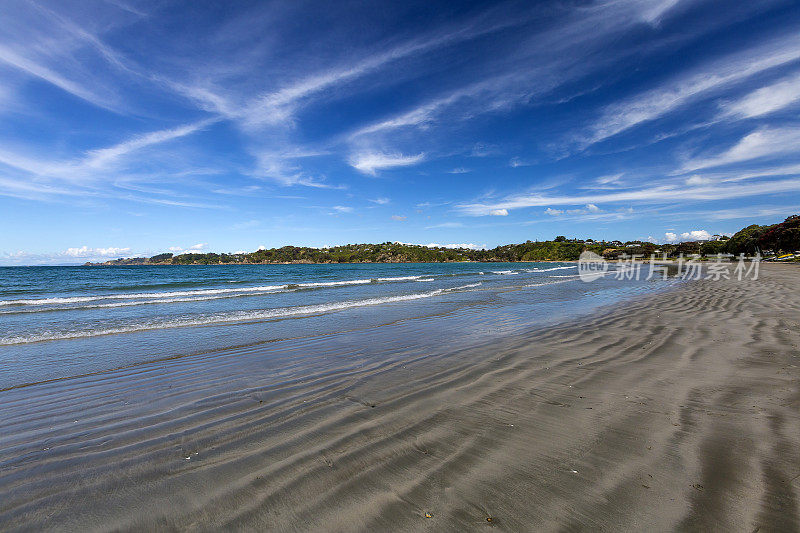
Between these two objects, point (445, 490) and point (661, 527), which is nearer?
point (661, 527)

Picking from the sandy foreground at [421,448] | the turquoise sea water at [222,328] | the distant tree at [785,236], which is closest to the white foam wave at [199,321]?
the turquoise sea water at [222,328]

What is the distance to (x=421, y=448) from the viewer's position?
3.45m

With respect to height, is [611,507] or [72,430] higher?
[611,507]

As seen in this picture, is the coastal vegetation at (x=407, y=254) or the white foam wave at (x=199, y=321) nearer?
the white foam wave at (x=199, y=321)

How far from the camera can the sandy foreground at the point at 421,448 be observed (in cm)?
251

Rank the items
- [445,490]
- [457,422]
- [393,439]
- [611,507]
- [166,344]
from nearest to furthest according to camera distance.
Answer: [611,507] → [445,490] → [393,439] → [457,422] → [166,344]

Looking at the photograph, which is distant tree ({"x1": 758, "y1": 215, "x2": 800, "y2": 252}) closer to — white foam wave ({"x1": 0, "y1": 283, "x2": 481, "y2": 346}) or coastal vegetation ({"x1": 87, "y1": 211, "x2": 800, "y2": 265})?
coastal vegetation ({"x1": 87, "y1": 211, "x2": 800, "y2": 265})

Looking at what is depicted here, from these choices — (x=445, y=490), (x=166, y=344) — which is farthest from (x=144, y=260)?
(x=445, y=490)

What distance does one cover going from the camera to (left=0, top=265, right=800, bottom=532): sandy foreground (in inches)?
98.9

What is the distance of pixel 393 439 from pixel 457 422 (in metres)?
0.85

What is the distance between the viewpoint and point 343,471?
10.1 feet

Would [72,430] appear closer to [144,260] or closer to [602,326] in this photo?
[602,326]

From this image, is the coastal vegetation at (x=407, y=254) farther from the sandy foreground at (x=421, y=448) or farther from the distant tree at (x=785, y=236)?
the sandy foreground at (x=421, y=448)

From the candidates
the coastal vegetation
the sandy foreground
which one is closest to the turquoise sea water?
the sandy foreground
